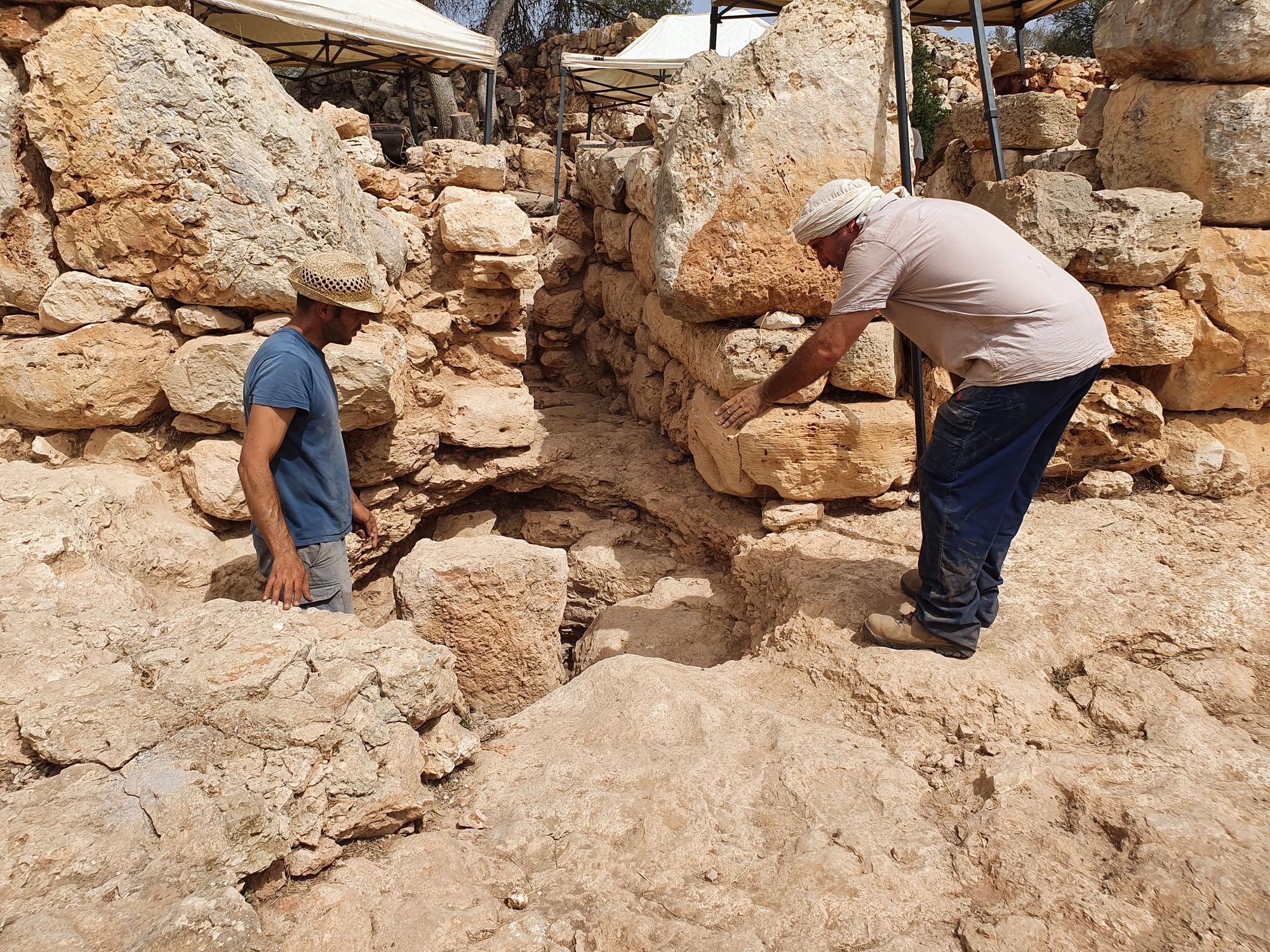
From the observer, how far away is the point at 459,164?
462 centimetres

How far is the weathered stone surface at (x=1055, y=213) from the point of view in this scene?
11.1 feet

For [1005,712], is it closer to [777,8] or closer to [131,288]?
[131,288]

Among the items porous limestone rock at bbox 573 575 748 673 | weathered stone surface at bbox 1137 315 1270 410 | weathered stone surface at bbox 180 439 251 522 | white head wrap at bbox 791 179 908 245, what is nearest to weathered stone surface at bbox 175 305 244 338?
weathered stone surface at bbox 180 439 251 522

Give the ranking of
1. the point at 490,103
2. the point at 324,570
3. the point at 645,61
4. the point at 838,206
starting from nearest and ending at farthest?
the point at 838,206
the point at 324,570
the point at 490,103
the point at 645,61

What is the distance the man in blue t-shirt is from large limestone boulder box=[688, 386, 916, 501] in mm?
1617

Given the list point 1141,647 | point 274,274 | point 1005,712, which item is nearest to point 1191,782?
point 1005,712

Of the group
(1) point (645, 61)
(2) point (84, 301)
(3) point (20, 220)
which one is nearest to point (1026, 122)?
(2) point (84, 301)

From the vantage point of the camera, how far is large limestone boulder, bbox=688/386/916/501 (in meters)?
3.39

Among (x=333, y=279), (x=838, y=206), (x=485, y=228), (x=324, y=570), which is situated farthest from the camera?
(x=485, y=228)

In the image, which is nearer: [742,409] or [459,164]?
[742,409]

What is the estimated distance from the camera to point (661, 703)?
2.39 metres

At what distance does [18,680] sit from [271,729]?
621mm

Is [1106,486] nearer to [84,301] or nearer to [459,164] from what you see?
[459,164]

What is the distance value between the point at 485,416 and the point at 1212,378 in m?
3.57
